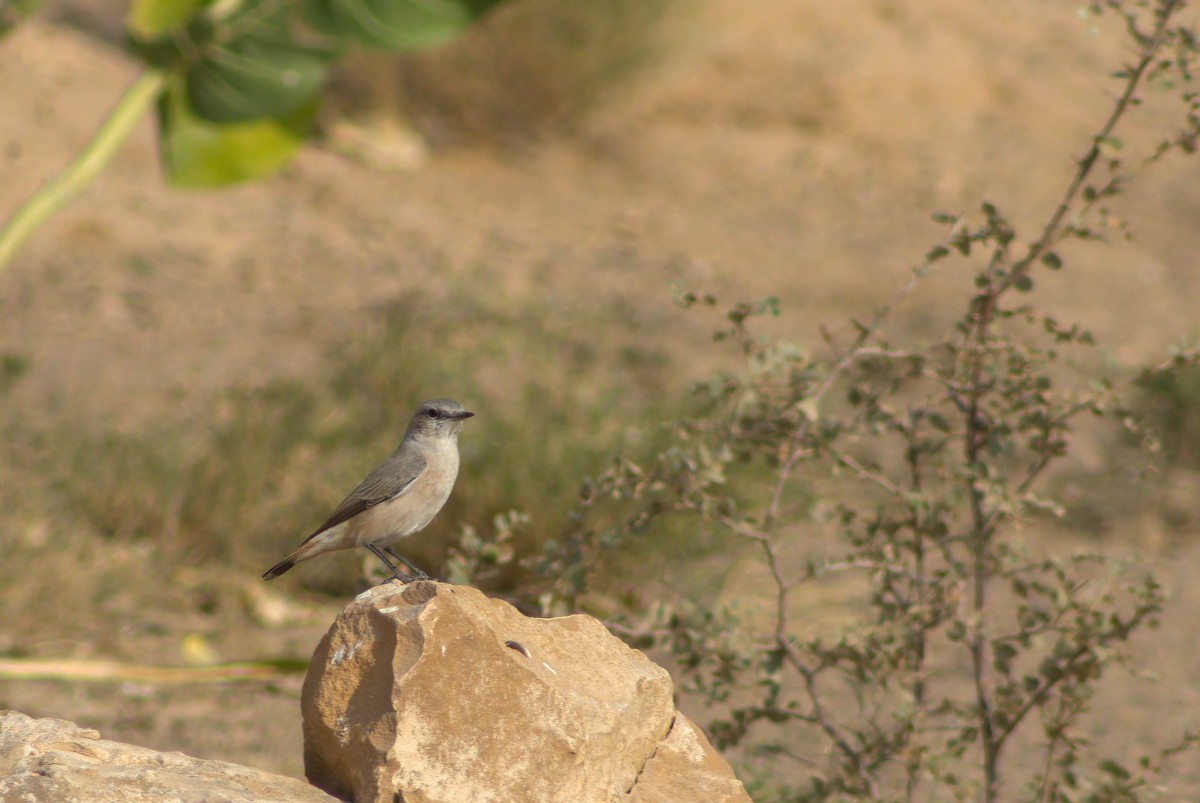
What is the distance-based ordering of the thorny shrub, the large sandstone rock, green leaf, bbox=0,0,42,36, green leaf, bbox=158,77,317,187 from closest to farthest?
the large sandstone rock, the thorny shrub, green leaf, bbox=0,0,42,36, green leaf, bbox=158,77,317,187

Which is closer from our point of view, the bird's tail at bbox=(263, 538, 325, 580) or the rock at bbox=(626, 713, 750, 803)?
the rock at bbox=(626, 713, 750, 803)

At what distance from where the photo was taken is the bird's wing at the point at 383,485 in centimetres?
371

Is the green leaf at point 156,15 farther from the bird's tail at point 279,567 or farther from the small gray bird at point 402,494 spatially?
the bird's tail at point 279,567

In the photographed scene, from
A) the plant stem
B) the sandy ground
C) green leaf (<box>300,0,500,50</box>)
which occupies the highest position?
green leaf (<box>300,0,500,50</box>)

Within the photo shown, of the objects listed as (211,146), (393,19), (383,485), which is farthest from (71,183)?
(383,485)

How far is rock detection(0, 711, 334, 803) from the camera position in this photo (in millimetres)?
2414

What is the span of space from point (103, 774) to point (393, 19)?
3.73 m

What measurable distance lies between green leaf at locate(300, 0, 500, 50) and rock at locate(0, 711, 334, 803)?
345cm

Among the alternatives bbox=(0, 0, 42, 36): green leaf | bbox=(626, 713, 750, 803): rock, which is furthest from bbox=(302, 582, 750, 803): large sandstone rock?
bbox=(0, 0, 42, 36): green leaf

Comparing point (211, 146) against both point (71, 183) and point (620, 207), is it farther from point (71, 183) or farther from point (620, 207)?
point (620, 207)

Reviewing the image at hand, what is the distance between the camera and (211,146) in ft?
19.1

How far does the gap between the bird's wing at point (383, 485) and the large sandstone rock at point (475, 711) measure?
0.69 metres

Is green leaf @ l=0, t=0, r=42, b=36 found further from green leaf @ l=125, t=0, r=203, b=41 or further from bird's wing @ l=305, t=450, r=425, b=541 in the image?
bird's wing @ l=305, t=450, r=425, b=541

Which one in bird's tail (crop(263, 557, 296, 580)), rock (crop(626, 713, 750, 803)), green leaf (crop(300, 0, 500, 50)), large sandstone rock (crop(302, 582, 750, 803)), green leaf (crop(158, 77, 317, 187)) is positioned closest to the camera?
large sandstone rock (crop(302, 582, 750, 803))
